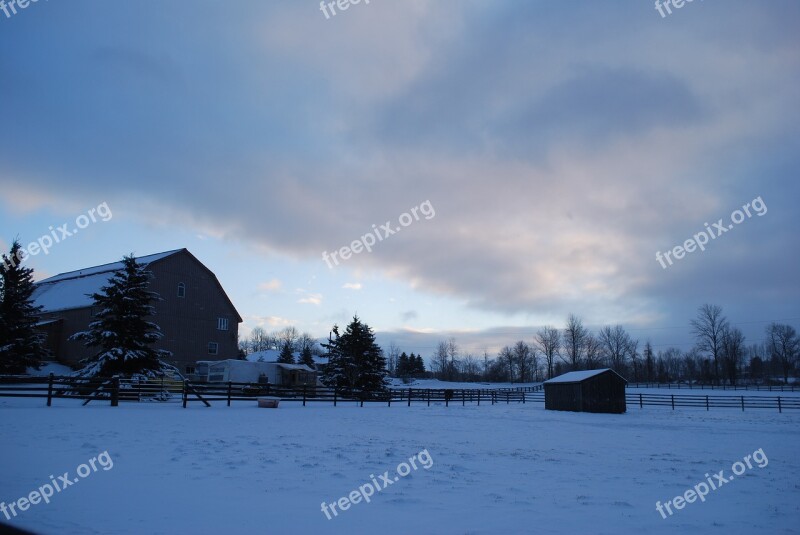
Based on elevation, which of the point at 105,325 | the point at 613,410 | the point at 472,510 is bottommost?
the point at 613,410

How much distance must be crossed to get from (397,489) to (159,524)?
3.69m

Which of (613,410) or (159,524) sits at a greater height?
(159,524)

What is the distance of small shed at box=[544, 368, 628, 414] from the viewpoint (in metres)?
32.4

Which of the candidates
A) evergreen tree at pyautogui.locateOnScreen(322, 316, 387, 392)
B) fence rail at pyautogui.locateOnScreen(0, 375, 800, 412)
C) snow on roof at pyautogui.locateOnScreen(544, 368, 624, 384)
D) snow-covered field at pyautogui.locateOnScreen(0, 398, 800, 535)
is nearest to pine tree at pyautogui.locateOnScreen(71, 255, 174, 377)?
fence rail at pyautogui.locateOnScreen(0, 375, 800, 412)

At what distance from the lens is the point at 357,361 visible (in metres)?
46.0

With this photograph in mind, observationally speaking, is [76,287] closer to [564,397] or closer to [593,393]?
[564,397]

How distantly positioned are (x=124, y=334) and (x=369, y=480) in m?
23.9

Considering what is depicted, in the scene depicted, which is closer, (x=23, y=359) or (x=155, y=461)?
(x=155, y=461)

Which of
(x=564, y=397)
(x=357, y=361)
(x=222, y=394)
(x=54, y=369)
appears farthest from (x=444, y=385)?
(x=222, y=394)

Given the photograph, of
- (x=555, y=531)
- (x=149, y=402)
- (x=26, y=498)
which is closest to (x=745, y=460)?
(x=555, y=531)

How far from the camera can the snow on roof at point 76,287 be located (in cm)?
4409

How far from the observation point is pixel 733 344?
96.2 m

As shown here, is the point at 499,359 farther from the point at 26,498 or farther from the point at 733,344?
the point at 26,498

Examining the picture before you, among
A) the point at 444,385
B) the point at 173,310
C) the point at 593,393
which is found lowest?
the point at 444,385
